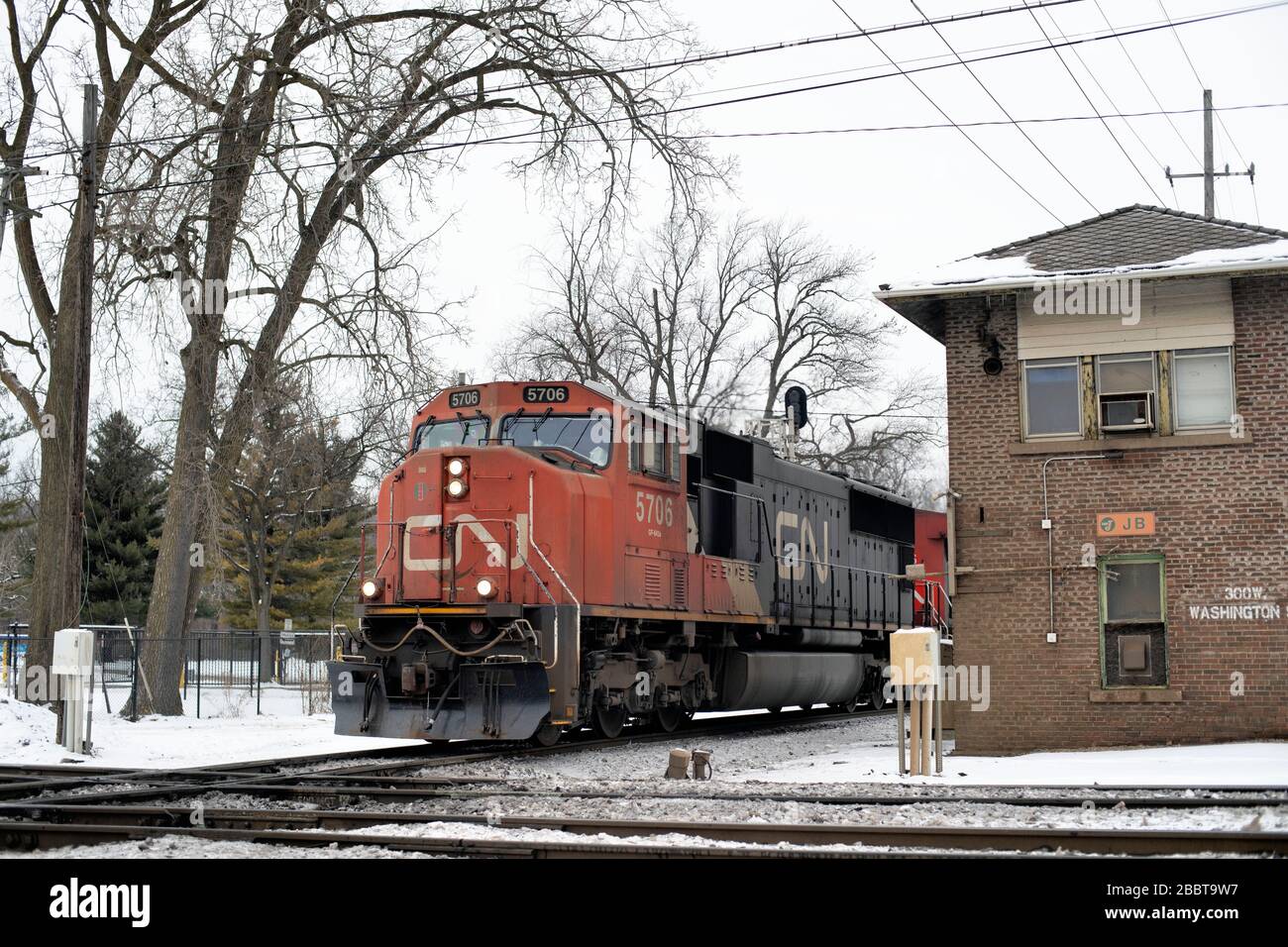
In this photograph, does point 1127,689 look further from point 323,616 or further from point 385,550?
point 323,616

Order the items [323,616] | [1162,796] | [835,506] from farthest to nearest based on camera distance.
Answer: [323,616] < [835,506] < [1162,796]

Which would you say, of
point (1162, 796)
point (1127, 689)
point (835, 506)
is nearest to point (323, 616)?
point (835, 506)

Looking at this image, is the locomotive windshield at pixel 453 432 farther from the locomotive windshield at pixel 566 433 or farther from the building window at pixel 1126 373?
the building window at pixel 1126 373

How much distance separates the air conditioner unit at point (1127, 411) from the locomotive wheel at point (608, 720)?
702 cm

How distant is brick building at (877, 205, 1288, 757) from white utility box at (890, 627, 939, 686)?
2918mm

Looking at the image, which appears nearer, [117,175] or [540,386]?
[540,386]

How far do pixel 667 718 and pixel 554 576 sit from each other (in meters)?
4.79

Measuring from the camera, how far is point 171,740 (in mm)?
19609

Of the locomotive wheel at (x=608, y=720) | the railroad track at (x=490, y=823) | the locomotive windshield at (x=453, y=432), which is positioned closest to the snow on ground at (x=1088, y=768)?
the railroad track at (x=490, y=823)

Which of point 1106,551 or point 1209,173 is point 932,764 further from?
point 1209,173

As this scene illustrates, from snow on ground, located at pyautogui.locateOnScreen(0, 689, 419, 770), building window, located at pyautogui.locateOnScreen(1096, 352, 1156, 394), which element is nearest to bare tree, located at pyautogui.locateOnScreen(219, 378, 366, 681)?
snow on ground, located at pyautogui.locateOnScreen(0, 689, 419, 770)

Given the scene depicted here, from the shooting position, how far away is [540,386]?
15.9m

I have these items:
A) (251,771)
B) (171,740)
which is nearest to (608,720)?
(251,771)

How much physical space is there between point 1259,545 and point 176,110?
1783 centimetres
